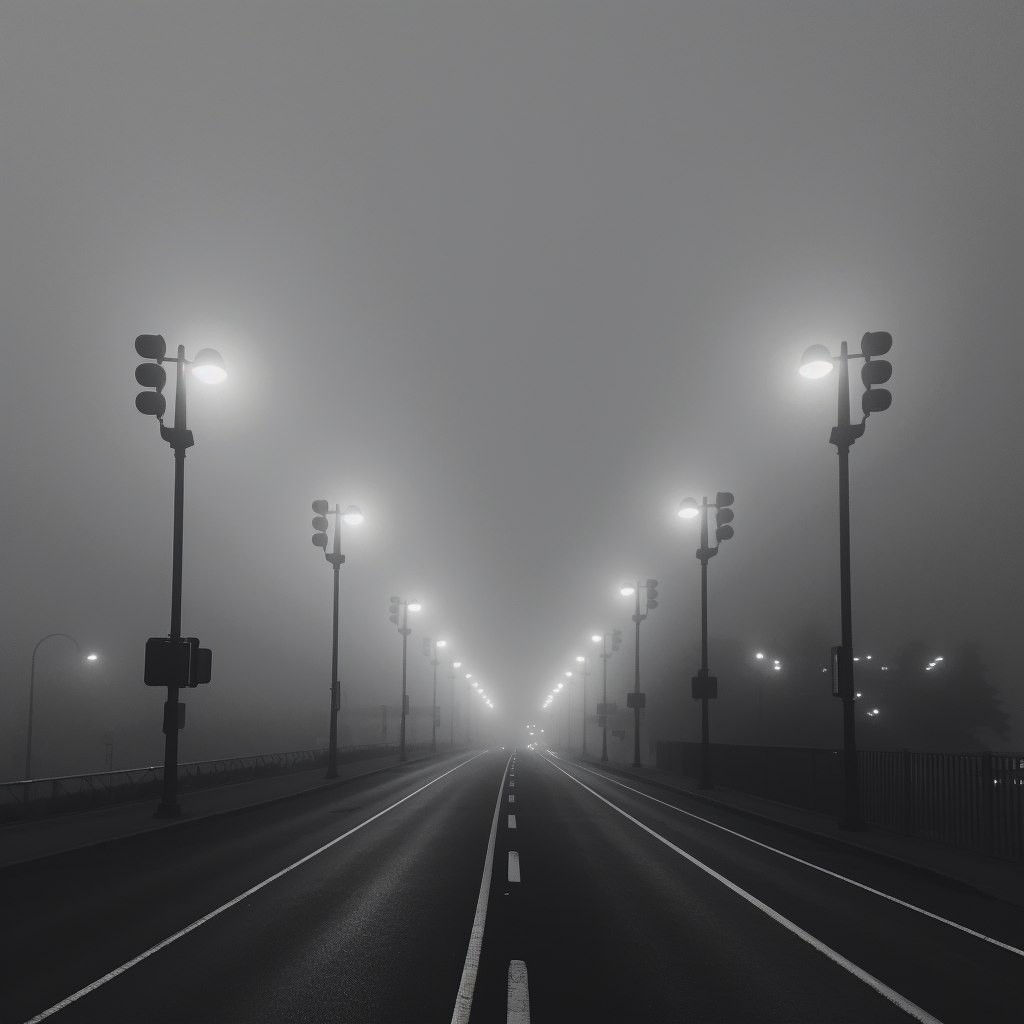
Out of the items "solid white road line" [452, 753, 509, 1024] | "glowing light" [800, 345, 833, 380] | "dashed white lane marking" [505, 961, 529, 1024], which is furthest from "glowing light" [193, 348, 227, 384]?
"dashed white lane marking" [505, 961, 529, 1024]

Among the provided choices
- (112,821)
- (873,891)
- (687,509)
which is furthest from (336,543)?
(873,891)

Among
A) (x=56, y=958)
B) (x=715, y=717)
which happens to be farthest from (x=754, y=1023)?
(x=715, y=717)

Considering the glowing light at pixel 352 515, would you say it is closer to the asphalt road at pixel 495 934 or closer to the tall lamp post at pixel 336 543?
the tall lamp post at pixel 336 543

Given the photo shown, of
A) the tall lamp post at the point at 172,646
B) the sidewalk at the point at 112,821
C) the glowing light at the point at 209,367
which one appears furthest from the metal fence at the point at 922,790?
the glowing light at the point at 209,367

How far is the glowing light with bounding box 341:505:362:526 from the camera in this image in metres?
31.7

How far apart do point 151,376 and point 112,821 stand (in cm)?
879

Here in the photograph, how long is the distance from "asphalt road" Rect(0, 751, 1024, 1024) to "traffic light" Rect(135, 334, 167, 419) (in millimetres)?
8373

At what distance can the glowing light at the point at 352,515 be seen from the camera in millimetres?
31656

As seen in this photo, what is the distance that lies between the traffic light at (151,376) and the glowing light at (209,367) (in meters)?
0.70

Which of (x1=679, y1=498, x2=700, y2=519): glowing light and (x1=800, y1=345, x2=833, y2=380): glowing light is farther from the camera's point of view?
(x1=679, y1=498, x2=700, y2=519): glowing light

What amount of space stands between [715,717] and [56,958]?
362 feet

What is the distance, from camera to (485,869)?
12.1 m

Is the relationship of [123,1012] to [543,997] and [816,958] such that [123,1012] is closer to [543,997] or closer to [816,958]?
[543,997]

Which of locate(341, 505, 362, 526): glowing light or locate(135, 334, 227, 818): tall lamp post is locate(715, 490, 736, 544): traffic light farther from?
locate(135, 334, 227, 818): tall lamp post
